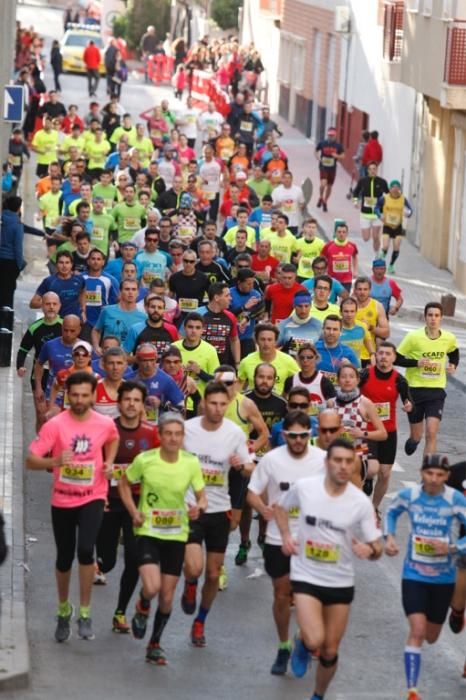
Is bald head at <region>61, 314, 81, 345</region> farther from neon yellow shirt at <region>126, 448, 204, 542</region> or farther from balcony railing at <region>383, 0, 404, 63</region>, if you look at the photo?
balcony railing at <region>383, 0, 404, 63</region>

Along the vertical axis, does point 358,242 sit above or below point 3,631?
below

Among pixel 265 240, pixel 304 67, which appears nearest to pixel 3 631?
pixel 265 240

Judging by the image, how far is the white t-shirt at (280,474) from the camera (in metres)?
12.7

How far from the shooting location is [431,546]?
478 inches

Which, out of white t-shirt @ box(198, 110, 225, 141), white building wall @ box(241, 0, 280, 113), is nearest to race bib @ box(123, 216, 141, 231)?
white t-shirt @ box(198, 110, 225, 141)

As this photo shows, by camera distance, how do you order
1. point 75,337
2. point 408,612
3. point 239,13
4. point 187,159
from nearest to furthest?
point 408,612 < point 75,337 < point 187,159 < point 239,13

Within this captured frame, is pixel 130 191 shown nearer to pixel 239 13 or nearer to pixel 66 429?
pixel 66 429

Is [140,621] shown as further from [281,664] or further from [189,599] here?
[281,664]

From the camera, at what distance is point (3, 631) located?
41.8ft

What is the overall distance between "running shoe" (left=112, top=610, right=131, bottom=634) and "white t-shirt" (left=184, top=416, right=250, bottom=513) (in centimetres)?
85

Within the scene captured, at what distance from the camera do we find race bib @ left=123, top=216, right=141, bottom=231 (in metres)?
26.2

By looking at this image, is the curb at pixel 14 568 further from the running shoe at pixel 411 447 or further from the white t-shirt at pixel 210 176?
the white t-shirt at pixel 210 176

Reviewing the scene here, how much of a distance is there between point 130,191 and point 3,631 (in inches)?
552

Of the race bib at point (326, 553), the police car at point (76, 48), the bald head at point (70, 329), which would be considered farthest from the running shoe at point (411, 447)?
the police car at point (76, 48)
